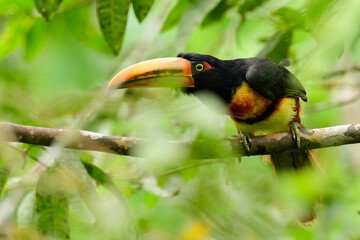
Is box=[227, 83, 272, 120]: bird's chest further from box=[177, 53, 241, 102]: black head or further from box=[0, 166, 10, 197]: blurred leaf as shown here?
box=[0, 166, 10, 197]: blurred leaf

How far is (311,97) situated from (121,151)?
211 cm

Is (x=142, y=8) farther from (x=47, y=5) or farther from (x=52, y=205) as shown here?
(x=52, y=205)

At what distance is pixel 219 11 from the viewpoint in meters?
3.09

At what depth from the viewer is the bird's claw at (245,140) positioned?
113 inches

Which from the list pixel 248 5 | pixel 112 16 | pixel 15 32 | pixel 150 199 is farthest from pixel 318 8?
pixel 15 32

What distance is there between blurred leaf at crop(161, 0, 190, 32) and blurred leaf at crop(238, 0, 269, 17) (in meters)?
0.30

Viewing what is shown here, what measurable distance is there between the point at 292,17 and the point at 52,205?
4.56 feet

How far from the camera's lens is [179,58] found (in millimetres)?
3262

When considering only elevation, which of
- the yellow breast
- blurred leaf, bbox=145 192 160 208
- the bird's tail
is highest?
the yellow breast

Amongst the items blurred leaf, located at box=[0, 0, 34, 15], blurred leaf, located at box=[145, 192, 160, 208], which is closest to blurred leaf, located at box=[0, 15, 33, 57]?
blurred leaf, located at box=[0, 0, 34, 15]

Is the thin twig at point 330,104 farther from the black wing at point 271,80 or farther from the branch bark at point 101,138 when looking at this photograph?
the branch bark at point 101,138

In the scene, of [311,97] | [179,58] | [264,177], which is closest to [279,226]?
[264,177]

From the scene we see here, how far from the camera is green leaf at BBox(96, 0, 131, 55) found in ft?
8.02

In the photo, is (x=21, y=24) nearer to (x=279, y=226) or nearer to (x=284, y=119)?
(x=284, y=119)
